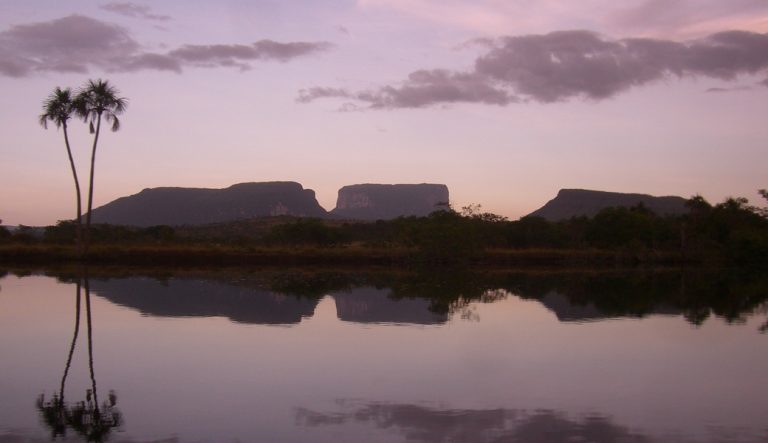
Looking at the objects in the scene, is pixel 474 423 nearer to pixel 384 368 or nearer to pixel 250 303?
pixel 384 368

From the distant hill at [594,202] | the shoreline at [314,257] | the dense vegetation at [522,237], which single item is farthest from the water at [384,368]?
the distant hill at [594,202]

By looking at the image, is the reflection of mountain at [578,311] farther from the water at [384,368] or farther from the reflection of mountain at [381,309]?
the reflection of mountain at [381,309]

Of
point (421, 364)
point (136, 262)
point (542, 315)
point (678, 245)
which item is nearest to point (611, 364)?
point (421, 364)

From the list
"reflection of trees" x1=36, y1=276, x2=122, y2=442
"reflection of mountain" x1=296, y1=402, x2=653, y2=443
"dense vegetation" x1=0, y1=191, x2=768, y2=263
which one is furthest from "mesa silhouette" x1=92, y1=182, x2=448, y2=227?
"reflection of mountain" x1=296, y1=402, x2=653, y2=443

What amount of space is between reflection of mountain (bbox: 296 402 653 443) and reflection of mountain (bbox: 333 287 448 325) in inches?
343

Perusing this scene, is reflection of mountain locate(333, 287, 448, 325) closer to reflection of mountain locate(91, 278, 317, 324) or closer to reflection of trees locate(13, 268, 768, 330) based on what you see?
reflection of trees locate(13, 268, 768, 330)

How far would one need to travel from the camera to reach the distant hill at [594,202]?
120m

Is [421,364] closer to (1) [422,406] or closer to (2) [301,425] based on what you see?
(1) [422,406]

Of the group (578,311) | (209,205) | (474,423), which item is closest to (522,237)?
(578,311)

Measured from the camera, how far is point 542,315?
65.7ft

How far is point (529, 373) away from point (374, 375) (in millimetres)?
2432

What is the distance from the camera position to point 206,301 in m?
22.4

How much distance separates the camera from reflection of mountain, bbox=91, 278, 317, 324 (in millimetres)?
19094

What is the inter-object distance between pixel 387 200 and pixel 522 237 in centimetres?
12497
